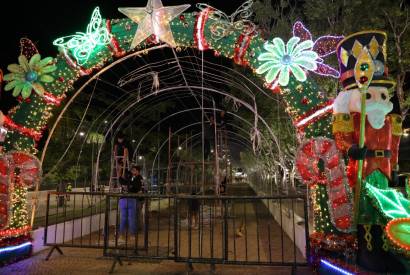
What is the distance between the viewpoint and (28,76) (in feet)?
22.7

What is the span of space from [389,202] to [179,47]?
14.7ft

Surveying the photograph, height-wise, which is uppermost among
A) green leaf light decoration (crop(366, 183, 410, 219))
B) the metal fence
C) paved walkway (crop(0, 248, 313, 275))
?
green leaf light decoration (crop(366, 183, 410, 219))

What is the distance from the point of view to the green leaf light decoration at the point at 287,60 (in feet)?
19.1

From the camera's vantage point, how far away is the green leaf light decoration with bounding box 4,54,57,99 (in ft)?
22.6

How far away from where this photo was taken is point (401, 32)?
1083 centimetres

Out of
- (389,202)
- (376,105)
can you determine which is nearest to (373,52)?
(376,105)

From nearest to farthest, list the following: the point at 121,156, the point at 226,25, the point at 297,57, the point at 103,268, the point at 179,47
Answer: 1. the point at 297,57
2. the point at 103,268
3. the point at 226,25
4. the point at 179,47
5. the point at 121,156

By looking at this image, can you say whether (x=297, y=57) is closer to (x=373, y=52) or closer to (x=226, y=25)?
(x=373, y=52)

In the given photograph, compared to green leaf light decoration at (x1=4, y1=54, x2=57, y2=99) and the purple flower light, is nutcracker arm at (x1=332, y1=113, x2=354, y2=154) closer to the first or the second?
the purple flower light

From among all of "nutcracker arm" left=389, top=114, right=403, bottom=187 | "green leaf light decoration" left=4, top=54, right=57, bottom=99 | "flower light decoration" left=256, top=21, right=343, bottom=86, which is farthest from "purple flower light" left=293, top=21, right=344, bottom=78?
"green leaf light decoration" left=4, top=54, right=57, bottom=99

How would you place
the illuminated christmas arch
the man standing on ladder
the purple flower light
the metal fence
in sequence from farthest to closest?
the man standing on ladder → the purple flower light → the illuminated christmas arch → the metal fence

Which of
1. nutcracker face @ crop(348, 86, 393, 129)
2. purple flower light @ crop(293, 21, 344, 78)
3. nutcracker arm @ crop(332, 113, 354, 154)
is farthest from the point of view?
purple flower light @ crop(293, 21, 344, 78)

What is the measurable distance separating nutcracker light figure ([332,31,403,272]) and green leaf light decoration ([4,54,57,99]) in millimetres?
5349

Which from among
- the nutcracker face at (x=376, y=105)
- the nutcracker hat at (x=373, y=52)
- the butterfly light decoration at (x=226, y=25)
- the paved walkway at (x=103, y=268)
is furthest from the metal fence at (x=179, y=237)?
the butterfly light decoration at (x=226, y=25)
